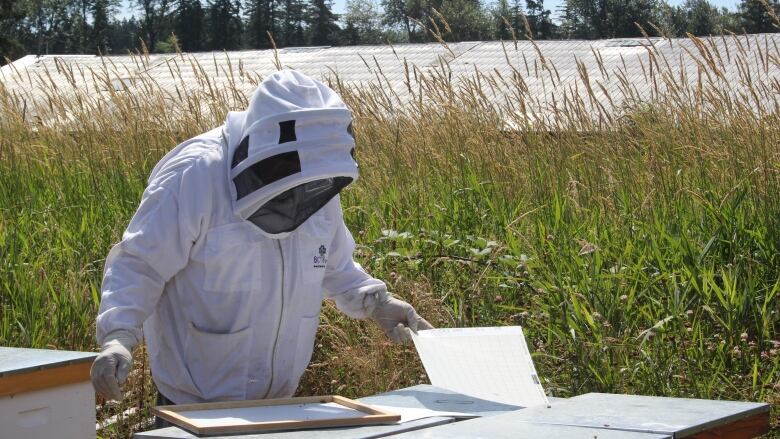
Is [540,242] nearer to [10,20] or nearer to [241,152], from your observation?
[241,152]

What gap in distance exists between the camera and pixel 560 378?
14.7 feet

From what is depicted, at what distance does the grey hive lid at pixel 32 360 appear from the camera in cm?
295

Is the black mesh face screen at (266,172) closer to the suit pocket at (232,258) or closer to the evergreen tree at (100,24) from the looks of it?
the suit pocket at (232,258)

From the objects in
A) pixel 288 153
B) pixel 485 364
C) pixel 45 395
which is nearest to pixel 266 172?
pixel 288 153

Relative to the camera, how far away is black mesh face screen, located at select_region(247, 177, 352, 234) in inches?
117

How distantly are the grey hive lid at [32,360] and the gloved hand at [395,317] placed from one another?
3.00ft

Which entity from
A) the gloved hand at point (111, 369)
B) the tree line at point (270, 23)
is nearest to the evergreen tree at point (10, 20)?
the tree line at point (270, 23)

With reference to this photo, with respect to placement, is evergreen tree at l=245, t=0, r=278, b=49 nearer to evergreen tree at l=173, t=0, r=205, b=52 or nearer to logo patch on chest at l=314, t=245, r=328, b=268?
evergreen tree at l=173, t=0, r=205, b=52

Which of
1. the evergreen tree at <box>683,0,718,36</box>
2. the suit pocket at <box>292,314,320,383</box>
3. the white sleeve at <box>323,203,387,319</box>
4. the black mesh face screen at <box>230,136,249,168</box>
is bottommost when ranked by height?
the evergreen tree at <box>683,0,718,36</box>

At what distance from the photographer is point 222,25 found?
7262 centimetres

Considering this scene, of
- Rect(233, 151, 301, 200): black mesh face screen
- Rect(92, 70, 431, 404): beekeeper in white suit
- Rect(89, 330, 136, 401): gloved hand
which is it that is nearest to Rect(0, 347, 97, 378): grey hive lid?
Rect(92, 70, 431, 404): beekeeper in white suit

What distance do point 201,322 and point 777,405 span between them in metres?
2.35

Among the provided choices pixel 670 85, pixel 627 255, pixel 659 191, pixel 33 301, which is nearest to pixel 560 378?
pixel 627 255

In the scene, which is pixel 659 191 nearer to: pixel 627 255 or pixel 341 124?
pixel 627 255
